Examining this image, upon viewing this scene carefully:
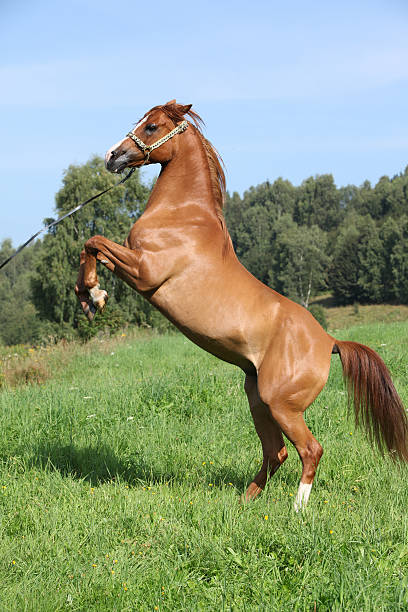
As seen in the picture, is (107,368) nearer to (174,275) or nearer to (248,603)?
(174,275)

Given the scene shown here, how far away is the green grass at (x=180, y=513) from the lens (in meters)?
2.93

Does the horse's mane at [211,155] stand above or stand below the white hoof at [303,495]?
above

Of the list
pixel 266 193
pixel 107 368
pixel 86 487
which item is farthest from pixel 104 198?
pixel 266 193

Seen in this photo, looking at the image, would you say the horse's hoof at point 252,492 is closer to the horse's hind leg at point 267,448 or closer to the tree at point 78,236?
the horse's hind leg at point 267,448

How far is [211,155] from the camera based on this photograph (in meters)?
4.04

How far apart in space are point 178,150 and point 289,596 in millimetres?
2938

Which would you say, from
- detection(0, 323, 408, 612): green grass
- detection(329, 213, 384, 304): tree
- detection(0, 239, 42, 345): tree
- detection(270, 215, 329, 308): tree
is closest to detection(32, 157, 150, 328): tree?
detection(0, 239, 42, 345): tree

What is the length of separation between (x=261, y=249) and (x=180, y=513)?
79977mm

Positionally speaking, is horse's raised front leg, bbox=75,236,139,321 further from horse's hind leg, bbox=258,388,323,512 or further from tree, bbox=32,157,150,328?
tree, bbox=32,157,150,328

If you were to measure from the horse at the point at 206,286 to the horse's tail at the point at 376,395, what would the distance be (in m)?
0.01

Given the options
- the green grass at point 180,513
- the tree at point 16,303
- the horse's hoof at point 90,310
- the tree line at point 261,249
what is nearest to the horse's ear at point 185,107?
the horse's hoof at point 90,310

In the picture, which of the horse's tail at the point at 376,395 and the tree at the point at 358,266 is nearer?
the horse's tail at the point at 376,395

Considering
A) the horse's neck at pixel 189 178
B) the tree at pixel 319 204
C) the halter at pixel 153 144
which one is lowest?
the horse's neck at pixel 189 178

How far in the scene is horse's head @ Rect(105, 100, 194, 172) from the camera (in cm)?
381
